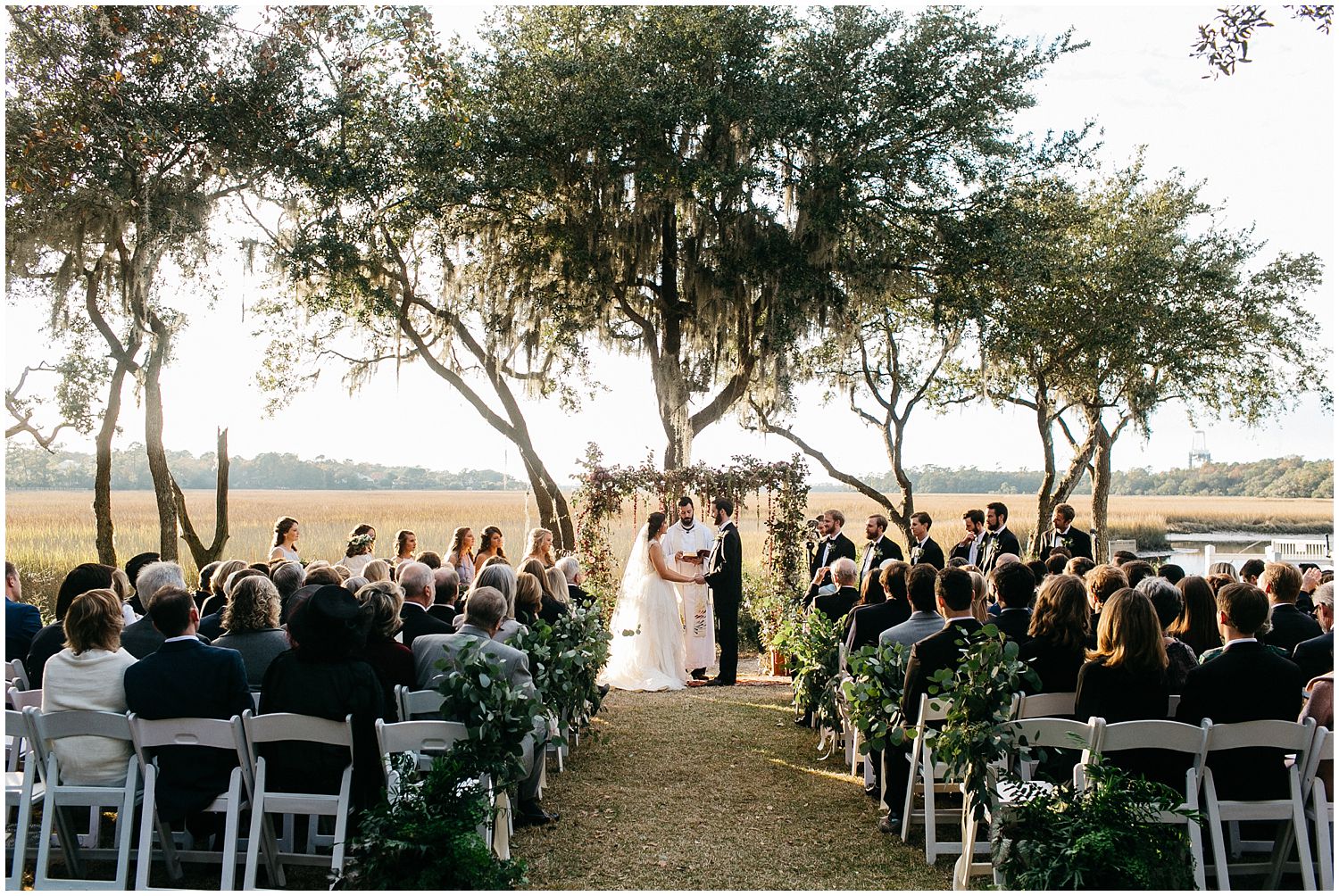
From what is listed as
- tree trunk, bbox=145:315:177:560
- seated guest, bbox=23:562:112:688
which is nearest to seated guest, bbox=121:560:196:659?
seated guest, bbox=23:562:112:688

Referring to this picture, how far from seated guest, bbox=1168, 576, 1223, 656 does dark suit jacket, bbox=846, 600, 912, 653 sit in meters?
1.50

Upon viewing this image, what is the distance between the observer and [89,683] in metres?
3.99

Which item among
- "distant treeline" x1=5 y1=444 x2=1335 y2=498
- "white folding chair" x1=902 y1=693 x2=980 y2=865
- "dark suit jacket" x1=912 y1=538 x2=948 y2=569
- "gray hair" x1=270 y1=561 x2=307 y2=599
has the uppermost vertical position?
"distant treeline" x1=5 y1=444 x2=1335 y2=498

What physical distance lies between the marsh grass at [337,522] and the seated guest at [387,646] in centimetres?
671

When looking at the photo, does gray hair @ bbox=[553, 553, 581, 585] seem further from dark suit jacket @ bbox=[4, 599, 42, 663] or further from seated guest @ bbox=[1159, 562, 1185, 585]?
seated guest @ bbox=[1159, 562, 1185, 585]

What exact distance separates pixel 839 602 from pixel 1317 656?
3280 millimetres

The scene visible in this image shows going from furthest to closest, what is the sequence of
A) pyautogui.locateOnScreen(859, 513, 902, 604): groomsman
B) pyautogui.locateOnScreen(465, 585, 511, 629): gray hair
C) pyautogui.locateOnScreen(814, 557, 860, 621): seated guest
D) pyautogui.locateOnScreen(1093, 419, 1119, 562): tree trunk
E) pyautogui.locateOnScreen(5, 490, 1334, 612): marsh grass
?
pyautogui.locateOnScreen(1093, 419, 1119, 562): tree trunk < pyautogui.locateOnScreen(5, 490, 1334, 612): marsh grass < pyautogui.locateOnScreen(859, 513, 902, 604): groomsman < pyautogui.locateOnScreen(814, 557, 860, 621): seated guest < pyautogui.locateOnScreen(465, 585, 511, 629): gray hair

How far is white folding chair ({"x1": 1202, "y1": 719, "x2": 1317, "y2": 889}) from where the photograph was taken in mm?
3691

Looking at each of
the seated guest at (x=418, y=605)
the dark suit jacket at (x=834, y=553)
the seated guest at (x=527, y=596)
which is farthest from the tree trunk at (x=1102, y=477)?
the seated guest at (x=418, y=605)

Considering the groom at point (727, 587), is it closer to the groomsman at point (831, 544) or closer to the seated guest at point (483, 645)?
the groomsman at point (831, 544)

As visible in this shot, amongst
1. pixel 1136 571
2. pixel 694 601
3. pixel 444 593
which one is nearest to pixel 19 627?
pixel 444 593

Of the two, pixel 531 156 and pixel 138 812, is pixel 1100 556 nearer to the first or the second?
pixel 531 156

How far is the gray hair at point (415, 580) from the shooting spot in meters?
5.47

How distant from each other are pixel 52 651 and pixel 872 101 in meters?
11.6
